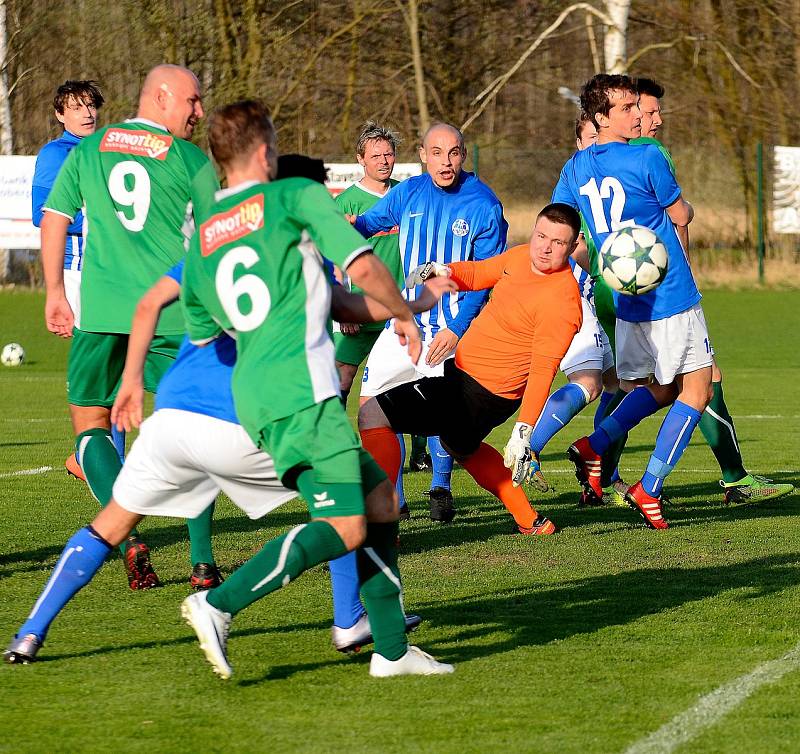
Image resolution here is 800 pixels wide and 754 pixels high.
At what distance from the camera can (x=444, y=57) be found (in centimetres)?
2928

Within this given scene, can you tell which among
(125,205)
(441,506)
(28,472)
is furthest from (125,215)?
(28,472)

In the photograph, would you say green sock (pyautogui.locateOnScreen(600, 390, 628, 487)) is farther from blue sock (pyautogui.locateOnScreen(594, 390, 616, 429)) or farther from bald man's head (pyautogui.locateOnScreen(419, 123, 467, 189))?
bald man's head (pyautogui.locateOnScreen(419, 123, 467, 189))

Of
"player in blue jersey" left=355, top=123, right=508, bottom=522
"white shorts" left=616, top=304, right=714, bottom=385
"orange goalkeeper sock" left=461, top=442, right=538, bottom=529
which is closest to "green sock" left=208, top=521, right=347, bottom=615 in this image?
"orange goalkeeper sock" left=461, top=442, right=538, bottom=529

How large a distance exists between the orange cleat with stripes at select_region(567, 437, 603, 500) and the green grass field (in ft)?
0.56

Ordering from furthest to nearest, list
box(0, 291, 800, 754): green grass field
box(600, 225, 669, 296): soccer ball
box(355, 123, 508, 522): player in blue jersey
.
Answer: box(355, 123, 508, 522): player in blue jersey → box(600, 225, 669, 296): soccer ball → box(0, 291, 800, 754): green grass field

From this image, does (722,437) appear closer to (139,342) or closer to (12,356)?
(139,342)

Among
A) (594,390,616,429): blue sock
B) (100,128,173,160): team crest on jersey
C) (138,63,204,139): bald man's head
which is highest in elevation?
(138,63,204,139): bald man's head

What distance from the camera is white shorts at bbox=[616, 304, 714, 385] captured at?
7516 millimetres

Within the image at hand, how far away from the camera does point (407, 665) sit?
4574mm

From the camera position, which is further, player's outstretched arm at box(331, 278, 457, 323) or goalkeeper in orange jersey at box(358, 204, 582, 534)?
goalkeeper in orange jersey at box(358, 204, 582, 534)

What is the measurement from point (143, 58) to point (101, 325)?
2183cm

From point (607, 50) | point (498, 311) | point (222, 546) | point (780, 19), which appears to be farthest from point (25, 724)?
point (780, 19)

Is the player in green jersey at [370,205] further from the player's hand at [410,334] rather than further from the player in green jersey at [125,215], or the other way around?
the player's hand at [410,334]

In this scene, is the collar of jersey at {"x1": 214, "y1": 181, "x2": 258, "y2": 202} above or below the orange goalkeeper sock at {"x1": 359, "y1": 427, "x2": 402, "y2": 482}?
above
